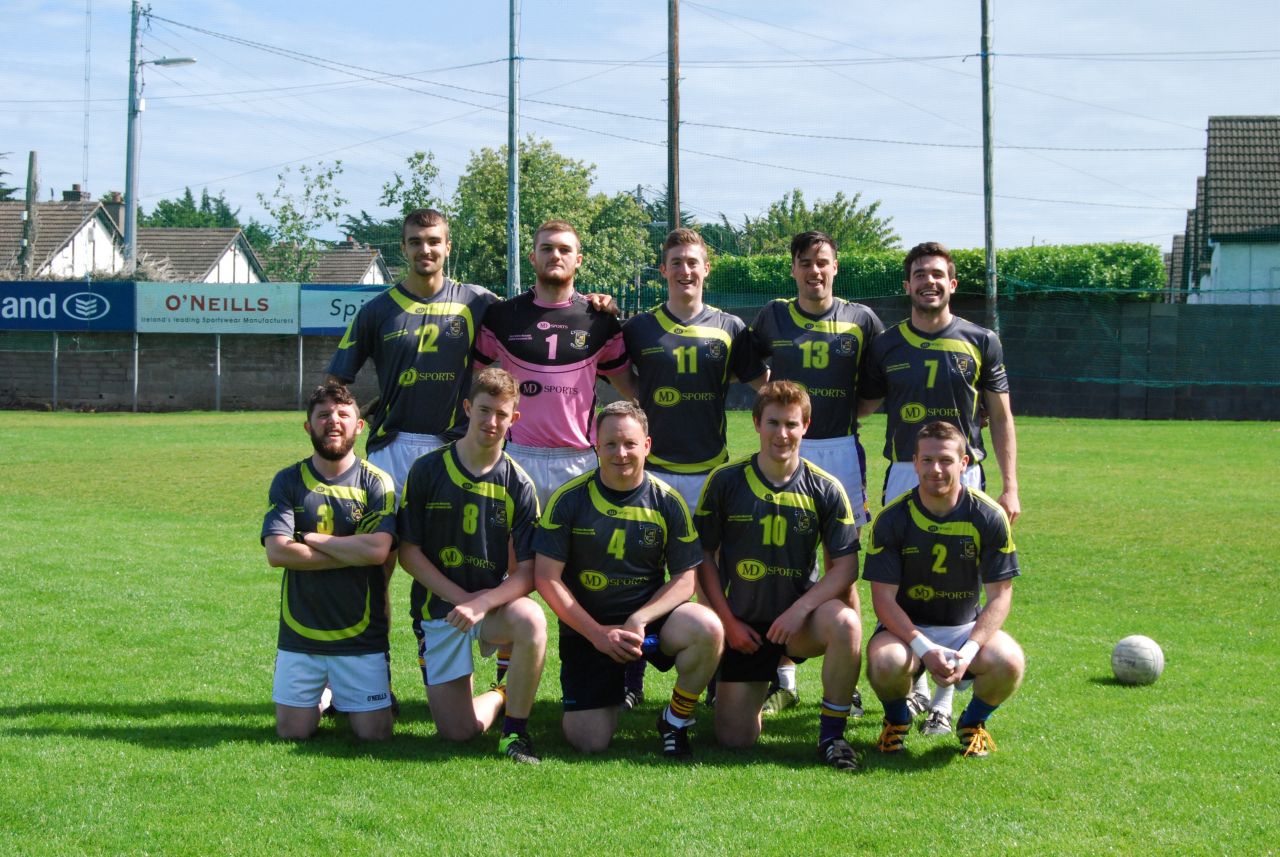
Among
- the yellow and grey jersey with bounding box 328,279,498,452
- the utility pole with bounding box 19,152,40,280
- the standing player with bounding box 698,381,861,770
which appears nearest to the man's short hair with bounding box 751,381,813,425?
the standing player with bounding box 698,381,861,770

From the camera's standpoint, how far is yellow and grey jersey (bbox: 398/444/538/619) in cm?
514

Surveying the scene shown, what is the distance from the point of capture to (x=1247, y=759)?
4.71 meters

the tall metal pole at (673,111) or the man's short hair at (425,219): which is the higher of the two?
the tall metal pole at (673,111)

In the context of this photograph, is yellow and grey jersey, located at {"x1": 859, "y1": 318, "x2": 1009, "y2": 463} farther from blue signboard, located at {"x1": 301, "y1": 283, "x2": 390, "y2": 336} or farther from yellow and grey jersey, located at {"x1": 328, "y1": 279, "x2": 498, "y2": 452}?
blue signboard, located at {"x1": 301, "y1": 283, "x2": 390, "y2": 336}

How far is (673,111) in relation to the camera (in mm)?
22328

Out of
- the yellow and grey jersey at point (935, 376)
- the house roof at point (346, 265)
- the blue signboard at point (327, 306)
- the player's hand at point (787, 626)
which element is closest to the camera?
the player's hand at point (787, 626)

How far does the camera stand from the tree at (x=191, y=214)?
95812 millimetres

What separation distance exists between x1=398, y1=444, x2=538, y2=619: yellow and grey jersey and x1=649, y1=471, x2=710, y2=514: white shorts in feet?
2.92

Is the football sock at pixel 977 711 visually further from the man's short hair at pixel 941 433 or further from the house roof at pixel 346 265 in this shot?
the house roof at pixel 346 265

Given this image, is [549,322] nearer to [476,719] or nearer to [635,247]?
[476,719]

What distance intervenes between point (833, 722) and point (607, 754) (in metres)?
0.88

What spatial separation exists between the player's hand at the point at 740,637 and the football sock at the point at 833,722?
385 mm

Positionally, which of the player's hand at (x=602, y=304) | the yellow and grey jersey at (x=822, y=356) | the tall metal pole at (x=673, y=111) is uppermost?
the tall metal pole at (x=673, y=111)

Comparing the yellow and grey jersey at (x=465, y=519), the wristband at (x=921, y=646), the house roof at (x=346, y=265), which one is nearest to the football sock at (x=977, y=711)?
the wristband at (x=921, y=646)
